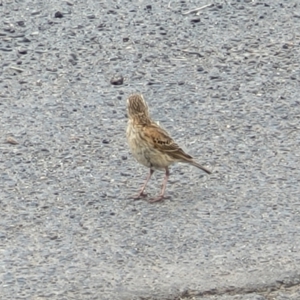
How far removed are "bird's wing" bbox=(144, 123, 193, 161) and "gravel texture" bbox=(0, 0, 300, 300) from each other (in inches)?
8.5

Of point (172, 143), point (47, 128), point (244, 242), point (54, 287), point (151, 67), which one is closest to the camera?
point (54, 287)

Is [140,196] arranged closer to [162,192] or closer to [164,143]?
[162,192]

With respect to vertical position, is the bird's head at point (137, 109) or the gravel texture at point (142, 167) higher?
the bird's head at point (137, 109)

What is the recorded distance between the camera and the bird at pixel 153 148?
23.8 ft

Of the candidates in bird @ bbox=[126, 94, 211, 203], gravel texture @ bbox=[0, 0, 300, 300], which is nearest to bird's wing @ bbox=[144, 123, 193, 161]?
bird @ bbox=[126, 94, 211, 203]

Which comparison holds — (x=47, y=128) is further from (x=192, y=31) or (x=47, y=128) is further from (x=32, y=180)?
(x=192, y=31)

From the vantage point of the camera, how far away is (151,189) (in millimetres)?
7344

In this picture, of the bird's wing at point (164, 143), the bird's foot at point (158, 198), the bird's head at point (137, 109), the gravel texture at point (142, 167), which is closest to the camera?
the gravel texture at point (142, 167)

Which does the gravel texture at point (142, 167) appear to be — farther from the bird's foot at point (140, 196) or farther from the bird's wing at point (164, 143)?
the bird's wing at point (164, 143)

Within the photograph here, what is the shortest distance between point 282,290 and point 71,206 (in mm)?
1448

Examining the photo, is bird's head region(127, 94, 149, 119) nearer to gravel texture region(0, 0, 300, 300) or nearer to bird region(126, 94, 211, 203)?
bird region(126, 94, 211, 203)

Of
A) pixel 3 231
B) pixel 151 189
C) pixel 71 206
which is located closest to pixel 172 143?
pixel 151 189

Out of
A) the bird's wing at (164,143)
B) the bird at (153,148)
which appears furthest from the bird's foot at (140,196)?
the bird's wing at (164,143)

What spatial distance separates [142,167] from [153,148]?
0.39 meters
